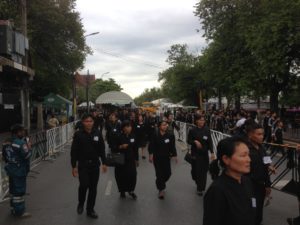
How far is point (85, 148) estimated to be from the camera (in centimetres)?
756

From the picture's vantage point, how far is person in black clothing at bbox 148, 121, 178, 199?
362 inches

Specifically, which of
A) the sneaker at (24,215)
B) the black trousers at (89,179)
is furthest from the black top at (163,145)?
the sneaker at (24,215)

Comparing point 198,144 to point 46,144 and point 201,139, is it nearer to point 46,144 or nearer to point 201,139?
point 201,139

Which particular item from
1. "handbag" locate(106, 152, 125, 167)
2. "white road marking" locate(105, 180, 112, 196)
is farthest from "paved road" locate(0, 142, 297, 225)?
"handbag" locate(106, 152, 125, 167)

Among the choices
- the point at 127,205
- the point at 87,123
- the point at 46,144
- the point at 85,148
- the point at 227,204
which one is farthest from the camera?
the point at 46,144

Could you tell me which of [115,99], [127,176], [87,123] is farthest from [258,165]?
[115,99]

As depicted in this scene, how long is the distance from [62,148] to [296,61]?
1811 cm

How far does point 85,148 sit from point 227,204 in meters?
4.68

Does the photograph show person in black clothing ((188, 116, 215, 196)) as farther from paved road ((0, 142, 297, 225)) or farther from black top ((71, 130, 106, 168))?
black top ((71, 130, 106, 168))

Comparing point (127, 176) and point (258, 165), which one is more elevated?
point (258, 165)

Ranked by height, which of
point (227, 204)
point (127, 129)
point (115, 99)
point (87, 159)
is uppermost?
point (115, 99)

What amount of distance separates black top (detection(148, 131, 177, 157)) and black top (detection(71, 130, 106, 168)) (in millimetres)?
1924

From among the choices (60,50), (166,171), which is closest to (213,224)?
(166,171)

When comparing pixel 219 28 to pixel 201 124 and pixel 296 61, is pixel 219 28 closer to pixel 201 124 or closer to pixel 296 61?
pixel 296 61
